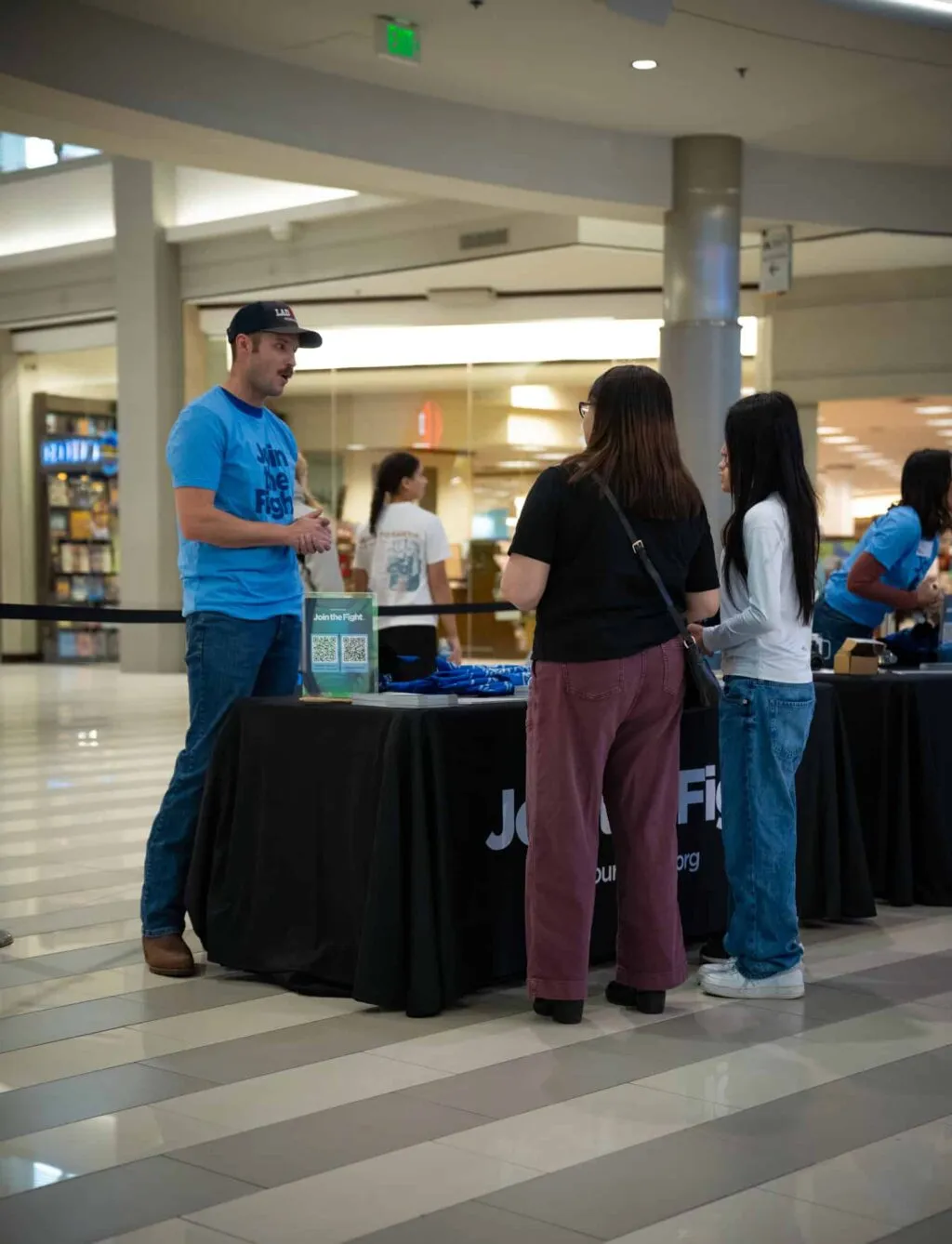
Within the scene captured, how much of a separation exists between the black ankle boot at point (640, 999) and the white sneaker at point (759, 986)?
221mm

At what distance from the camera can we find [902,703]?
16.7 ft

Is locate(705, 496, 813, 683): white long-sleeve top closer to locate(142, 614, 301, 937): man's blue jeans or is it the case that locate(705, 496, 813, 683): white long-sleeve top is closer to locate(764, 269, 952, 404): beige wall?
locate(142, 614, 301, 937): man's blue jeans

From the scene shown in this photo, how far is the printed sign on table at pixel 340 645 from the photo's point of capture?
4000mm

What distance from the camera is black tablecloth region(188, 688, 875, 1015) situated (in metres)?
3.68

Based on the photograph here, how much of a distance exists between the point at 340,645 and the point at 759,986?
53.1 inches

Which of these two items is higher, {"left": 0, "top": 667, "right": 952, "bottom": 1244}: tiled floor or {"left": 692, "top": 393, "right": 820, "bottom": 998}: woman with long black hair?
{"left": 692, "top": 393, "right": 820, "bottom": 998}: woman with long black hair

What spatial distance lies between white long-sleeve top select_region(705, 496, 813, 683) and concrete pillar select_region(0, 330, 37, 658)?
15786mm

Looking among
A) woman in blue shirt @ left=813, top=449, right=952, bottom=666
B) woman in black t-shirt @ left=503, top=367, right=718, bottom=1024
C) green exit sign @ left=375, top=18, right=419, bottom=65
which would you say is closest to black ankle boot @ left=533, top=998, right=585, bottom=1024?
woman in black t-shirt @ left=503, top=367, right=718, bottom=1024

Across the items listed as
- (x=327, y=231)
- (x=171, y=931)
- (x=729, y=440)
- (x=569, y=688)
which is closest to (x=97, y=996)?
(x=171, y=931)

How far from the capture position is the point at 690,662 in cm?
374

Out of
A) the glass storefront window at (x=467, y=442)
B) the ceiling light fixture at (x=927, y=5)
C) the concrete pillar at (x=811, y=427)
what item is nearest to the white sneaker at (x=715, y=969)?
the ceiling light fixture at (x=927, y=5)

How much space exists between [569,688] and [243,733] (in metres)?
0.94

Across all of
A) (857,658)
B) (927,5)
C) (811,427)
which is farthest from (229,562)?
(811,427)

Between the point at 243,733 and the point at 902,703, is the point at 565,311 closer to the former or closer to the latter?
the point at 902,703
